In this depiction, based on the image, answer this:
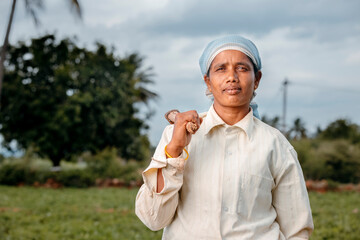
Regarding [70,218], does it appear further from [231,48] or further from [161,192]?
[231,48]

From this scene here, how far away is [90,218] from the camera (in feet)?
24.2

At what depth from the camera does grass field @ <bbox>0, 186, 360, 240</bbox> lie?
6.05 metres

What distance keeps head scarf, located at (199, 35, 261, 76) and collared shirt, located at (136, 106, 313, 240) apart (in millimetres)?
219

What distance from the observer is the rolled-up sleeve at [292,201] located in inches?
63.9

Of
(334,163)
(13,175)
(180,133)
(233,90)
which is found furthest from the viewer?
(334,163)

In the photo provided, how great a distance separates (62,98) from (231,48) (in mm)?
18097

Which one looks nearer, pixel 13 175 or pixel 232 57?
pixel 232 57

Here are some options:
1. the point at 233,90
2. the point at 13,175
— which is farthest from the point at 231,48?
the point at 13,175

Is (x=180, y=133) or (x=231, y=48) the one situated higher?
(x=231, y=48)

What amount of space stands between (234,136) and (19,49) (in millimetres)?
19132

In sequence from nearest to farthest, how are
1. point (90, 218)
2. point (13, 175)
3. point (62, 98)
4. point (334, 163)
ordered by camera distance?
1. point (90, 218)
2. point (13, 175)
3. point (334, 163)
4. point (62, 98)

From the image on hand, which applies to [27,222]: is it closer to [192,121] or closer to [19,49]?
[192,121]

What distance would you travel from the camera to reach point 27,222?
7066 mm

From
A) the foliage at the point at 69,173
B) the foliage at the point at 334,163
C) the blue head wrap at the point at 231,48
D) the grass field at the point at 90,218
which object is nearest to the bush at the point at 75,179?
the foliage at the point at 69,173
